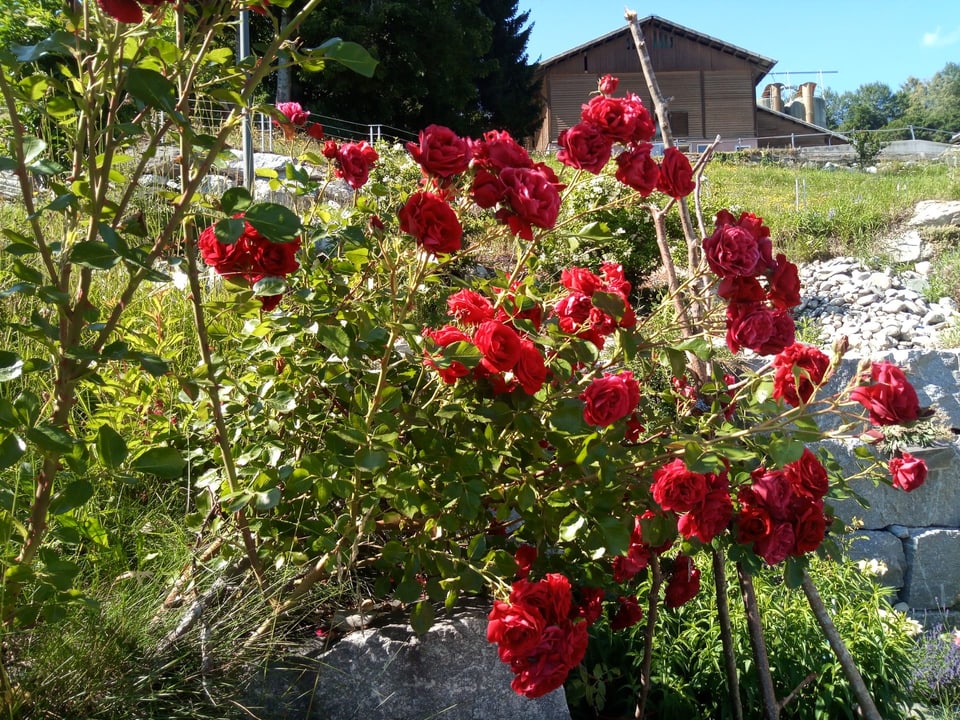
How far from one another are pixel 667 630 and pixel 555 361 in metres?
1.28

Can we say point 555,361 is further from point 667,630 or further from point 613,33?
point 613,33

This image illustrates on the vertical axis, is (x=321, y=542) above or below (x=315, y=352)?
below

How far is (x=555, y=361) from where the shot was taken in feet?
4.92

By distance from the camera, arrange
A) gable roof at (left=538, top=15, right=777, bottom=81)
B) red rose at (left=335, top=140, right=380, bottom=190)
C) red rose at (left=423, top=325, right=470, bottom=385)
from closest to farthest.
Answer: red rose at (left=423, top=325, right=470, bottom=385) < red rose at (left=335, top=140, right=380, bottom=190) < gable roof at (left=538, top=15, right=777, bottom=81)

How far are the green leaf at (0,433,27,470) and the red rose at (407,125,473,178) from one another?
2.42 ft

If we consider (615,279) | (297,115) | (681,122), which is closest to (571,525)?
(615,279)

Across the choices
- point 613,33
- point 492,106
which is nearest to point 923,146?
point 613,33

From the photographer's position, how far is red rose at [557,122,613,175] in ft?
4.78

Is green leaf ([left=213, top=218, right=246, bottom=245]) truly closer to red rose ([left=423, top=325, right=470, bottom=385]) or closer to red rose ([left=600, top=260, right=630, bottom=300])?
red rose ([left=423, top=325, right=470, bottom=385])

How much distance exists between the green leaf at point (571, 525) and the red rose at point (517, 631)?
178mm

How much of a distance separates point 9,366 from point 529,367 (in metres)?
0.79

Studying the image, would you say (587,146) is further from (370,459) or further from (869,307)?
(869,307)

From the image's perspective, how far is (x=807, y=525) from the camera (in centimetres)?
155

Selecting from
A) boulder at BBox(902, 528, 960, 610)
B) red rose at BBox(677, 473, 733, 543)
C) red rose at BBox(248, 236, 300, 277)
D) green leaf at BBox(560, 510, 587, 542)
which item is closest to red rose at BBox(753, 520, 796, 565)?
red rose at BBox(677, 473, 733, 543)
